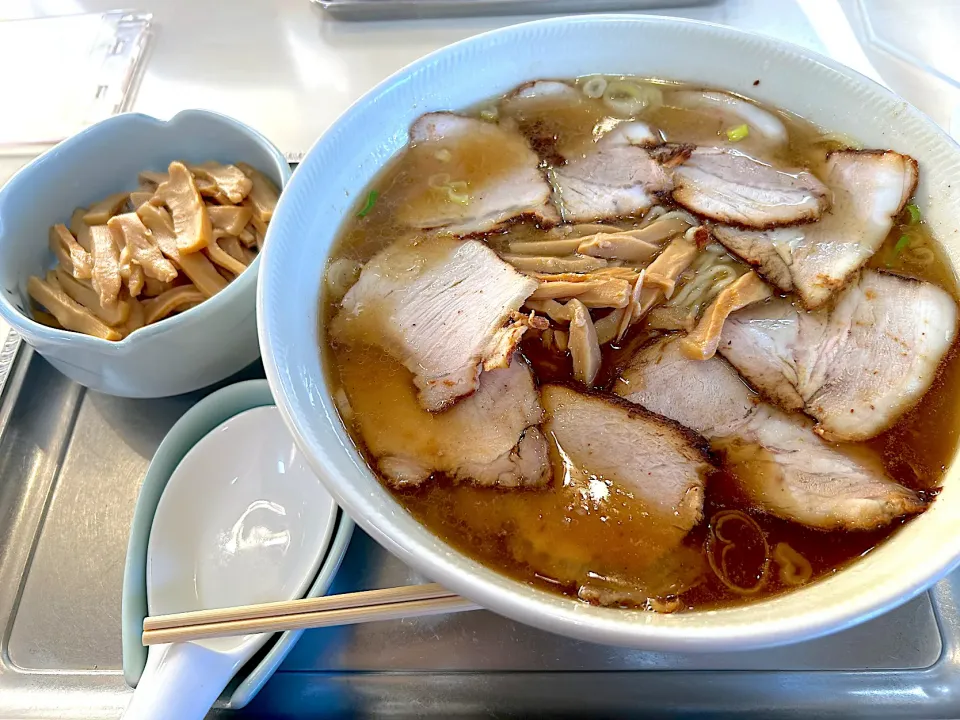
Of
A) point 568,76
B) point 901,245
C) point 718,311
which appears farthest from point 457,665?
point 568,76

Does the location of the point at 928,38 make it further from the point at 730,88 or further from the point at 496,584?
the point at 496,584

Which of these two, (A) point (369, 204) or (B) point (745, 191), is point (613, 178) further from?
(A) point (369, 204)

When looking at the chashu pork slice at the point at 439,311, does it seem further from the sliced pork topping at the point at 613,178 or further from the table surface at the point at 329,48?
the table surface at the point at 329,48

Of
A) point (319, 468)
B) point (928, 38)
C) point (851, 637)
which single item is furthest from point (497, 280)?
point (928, 38)

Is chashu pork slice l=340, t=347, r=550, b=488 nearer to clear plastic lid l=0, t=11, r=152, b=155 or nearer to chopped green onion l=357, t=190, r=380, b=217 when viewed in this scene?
chopped green onion l=357, t=190, r=380, b=217

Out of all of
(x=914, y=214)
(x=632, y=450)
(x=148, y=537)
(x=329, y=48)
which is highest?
(x=914, y=214)

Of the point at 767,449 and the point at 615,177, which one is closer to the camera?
the point at 767,449

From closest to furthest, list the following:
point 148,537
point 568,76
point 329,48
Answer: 1. point 148,537
2. point 568,76
3. point 329,48
